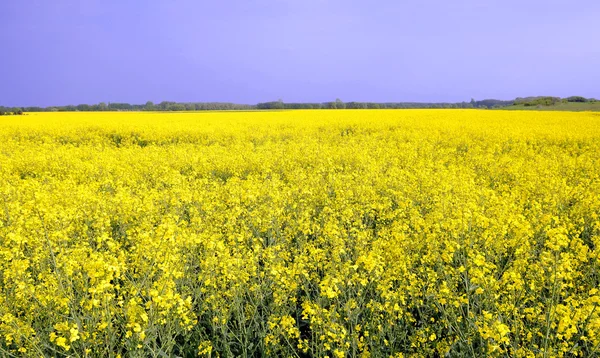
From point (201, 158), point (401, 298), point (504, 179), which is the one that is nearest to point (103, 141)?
point (201, 158)

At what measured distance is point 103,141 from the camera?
A: 1950 cm

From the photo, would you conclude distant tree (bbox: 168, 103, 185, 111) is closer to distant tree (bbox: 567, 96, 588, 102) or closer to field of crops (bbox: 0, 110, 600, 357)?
field of crops (bbox: 0, 110, 600, 357)

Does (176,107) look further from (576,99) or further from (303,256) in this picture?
(303,256)

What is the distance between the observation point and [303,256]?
3869 mm

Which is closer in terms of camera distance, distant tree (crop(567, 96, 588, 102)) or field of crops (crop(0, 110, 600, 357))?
field of crops (crop(0, 110, 600, 357))

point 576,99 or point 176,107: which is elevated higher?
point 576,99

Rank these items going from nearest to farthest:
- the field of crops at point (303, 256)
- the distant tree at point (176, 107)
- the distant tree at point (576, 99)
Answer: the field of crops at point (303, 256), the distant tree at point (576, 99), the distant tree at point (176, 107)

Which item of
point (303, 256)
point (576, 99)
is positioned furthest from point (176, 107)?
point (303, 256)

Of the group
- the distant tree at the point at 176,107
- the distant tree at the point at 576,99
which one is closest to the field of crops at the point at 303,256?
the distant tree at the point at 576,99

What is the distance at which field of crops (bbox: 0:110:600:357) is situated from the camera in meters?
3.07

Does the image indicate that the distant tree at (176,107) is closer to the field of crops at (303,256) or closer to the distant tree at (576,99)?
the field of crops at (303,256)

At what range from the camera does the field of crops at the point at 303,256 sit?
3.07 meters

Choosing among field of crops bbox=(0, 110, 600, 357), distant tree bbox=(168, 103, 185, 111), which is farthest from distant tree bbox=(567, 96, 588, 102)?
distant tree bbox=(168, 103, 185, 111)

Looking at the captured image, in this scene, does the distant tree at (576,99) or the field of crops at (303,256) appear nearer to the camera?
the field of crops at (303,256)
